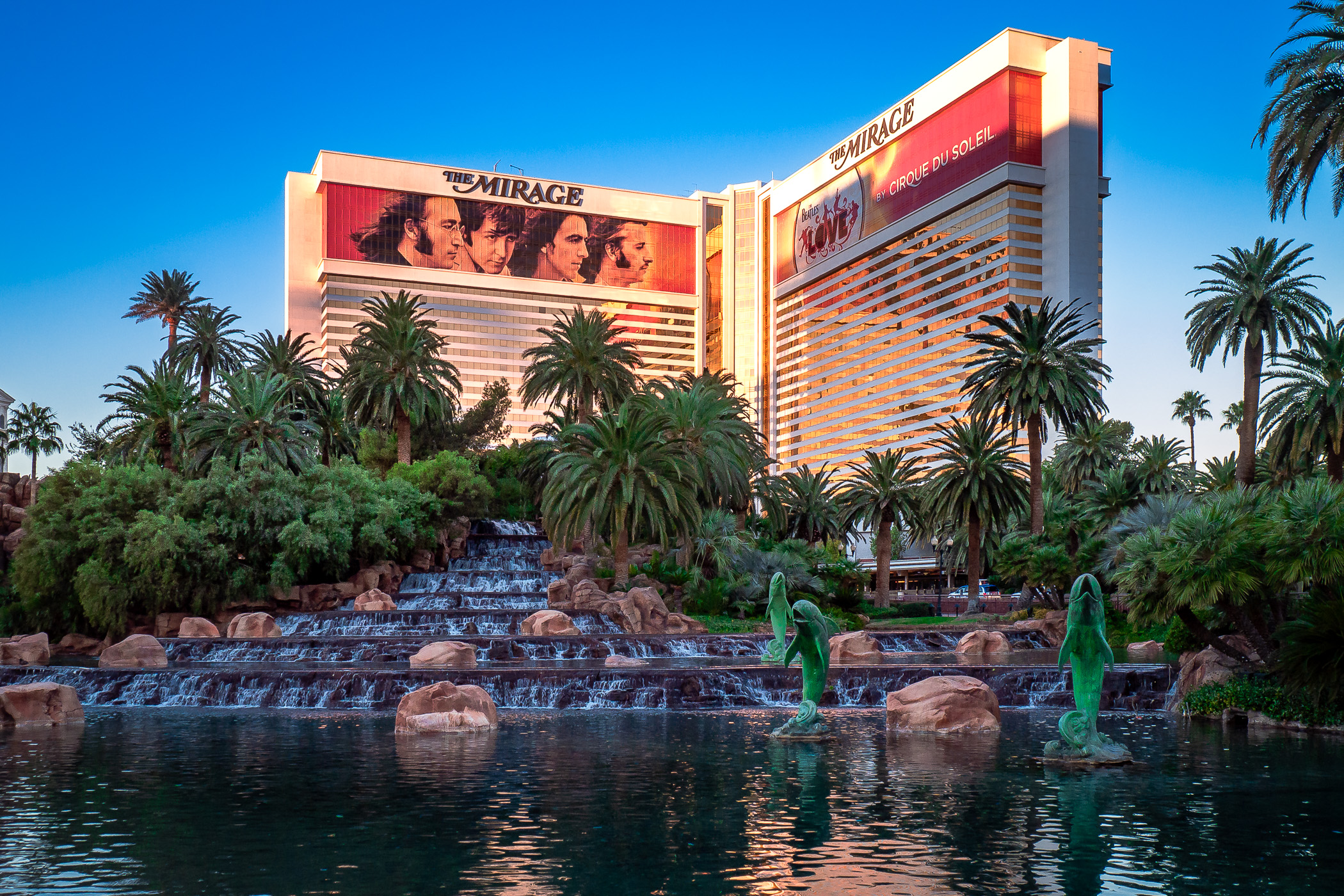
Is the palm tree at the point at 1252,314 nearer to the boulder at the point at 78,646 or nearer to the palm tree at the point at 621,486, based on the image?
the palm tree at the point at 621,486

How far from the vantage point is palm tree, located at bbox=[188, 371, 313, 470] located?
4628 cm

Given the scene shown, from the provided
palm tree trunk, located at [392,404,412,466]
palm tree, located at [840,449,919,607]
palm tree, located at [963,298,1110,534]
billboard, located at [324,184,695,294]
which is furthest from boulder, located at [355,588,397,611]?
billboard, located at [324,184,695,294]

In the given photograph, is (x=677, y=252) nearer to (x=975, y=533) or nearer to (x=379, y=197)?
(x=379, y=197)

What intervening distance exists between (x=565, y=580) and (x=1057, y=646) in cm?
1778

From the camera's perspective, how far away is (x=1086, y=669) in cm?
1357

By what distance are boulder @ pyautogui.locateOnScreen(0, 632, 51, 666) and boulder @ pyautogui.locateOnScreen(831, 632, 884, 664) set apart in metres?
22.1

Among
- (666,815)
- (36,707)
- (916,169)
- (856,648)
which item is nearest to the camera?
(666,815)

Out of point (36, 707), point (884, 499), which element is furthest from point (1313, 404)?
point (36, 707)

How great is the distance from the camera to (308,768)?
14000 millimetres

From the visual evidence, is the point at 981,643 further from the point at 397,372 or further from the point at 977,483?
the point at 397,372

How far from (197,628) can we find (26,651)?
17.8 feet

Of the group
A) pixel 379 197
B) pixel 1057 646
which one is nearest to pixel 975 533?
pixel 1057 646

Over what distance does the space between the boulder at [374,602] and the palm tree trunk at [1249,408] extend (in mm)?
32704

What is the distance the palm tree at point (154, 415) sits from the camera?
4838cm
